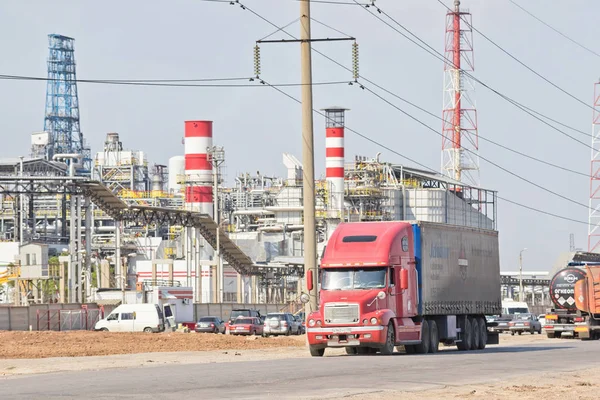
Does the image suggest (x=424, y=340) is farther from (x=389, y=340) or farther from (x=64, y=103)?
(x=64, y=103)

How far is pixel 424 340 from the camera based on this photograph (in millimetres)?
36906

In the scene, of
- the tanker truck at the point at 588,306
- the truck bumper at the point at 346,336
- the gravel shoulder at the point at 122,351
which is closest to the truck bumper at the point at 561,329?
the tanker truck at the point at 588,306

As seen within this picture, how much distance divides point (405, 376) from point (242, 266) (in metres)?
74.7

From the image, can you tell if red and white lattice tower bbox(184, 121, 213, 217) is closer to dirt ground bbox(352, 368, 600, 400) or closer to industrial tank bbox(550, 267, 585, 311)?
industrial tank bbox(550, 267, 585, 311)

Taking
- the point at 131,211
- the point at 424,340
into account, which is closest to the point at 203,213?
the point at 131,211

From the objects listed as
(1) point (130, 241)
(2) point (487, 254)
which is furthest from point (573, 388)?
(1) point (130, 241)

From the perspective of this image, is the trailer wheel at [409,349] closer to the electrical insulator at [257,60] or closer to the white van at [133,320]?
the electrical insulator at [257,60]

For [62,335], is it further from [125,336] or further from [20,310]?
[20,310]

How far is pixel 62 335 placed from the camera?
164ft

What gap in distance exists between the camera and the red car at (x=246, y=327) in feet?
221

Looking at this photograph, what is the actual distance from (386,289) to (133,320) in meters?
31.6

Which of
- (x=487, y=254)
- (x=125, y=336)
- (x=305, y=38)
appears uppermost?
(x=305, y=38)

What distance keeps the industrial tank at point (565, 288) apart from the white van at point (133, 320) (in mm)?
21423

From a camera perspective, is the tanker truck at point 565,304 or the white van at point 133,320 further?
the white van at point 133,320
